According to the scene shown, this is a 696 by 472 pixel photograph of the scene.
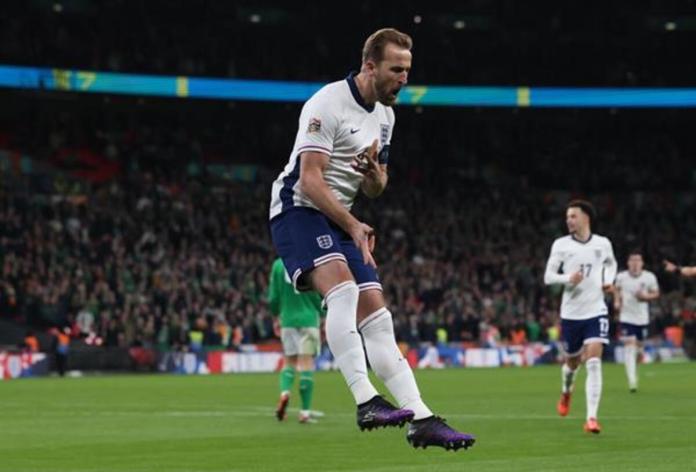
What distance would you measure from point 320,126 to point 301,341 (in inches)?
379

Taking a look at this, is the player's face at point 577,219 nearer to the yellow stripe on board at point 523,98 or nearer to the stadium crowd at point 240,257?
the stadium crowd at point 240,257

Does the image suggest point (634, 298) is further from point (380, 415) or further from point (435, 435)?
point (380, 415)

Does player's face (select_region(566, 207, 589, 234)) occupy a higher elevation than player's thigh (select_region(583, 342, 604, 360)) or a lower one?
higher

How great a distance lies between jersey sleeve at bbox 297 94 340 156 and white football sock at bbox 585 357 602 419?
7.70 meters

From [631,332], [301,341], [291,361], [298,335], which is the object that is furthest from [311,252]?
[631,332]

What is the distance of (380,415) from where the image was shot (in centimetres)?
877

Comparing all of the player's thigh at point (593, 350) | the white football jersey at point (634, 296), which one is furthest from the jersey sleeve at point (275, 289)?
the white football jersey at point (634, 296)

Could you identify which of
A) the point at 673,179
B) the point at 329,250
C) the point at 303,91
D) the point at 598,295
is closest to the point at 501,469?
the point at 329,250

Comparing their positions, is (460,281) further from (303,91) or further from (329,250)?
(329,250)

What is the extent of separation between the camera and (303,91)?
50219mm

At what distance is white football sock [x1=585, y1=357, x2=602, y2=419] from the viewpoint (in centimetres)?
1614

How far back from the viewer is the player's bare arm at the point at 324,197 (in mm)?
9062

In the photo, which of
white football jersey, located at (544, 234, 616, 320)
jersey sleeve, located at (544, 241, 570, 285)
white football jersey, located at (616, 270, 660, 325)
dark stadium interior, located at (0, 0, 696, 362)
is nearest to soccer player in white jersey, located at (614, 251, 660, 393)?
white football jersey, located at (616, 270, 660, 325)

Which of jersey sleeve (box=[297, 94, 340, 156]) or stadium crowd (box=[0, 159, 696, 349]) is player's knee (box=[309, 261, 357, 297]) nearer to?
jersey sleeve (box=[297, 94, 340, 156])
